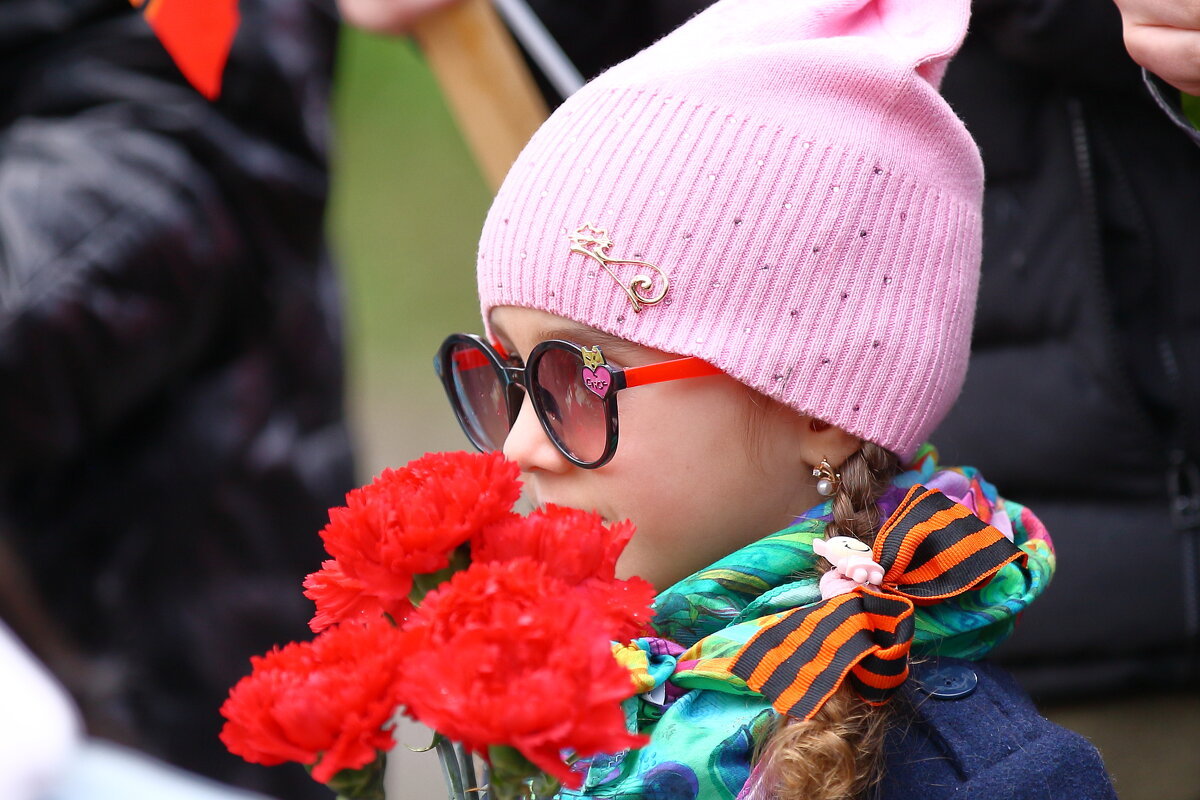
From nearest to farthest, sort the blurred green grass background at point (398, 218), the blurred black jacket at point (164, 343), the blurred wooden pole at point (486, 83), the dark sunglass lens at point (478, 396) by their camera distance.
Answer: the dark sunglass lens at point (478, 396) → the blurred wooden pole at point (486, 83) → the blurred black jacket at point (164, 343) → the blurred green grass background at point (398, 218)

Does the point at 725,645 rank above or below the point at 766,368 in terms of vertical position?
below

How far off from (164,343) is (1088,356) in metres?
1.53

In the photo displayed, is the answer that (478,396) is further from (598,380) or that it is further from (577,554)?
(577,554)

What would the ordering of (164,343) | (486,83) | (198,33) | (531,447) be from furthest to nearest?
(164,343), (198,33), (486,83), (531,447)

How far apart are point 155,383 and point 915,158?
1423 mm

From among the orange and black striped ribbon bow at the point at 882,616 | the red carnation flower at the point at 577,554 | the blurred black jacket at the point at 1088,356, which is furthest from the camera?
the blurred black jacket at the point at 1088,356

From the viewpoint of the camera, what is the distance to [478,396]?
3.92 ft

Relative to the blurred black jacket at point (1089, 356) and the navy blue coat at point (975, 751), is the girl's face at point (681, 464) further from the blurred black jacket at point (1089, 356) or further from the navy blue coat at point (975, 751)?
the blurred black jacket at point (1089, 356)

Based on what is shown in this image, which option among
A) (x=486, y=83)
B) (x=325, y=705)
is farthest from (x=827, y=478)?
(x=486, y=83)

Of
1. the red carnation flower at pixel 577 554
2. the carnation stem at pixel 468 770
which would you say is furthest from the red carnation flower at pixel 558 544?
the carnation stem at pixel 468 770

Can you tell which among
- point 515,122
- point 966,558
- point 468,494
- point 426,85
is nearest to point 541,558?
point 468,494

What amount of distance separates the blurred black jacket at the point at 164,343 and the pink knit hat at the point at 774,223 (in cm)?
102

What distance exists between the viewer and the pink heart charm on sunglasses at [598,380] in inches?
39.4

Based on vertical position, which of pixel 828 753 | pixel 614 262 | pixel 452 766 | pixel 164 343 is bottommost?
pixel 164 343
